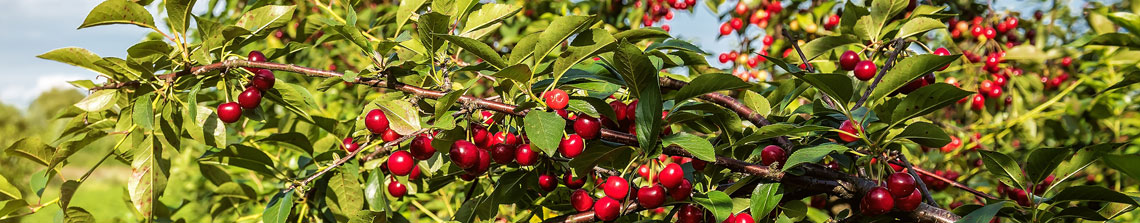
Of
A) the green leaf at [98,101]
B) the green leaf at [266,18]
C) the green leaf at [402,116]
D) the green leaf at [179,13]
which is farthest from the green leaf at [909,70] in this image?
the green leaf at [98,101]

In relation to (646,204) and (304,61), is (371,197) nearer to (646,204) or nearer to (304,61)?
(646,204)

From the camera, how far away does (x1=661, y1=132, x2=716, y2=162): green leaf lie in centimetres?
69

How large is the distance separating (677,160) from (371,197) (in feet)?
2.23

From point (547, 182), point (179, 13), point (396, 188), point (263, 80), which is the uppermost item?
point (179, 13)

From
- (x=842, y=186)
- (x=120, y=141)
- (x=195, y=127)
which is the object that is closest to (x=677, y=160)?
(x=842, y=186)

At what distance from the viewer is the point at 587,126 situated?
75 cm

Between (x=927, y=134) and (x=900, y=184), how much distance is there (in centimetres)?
7

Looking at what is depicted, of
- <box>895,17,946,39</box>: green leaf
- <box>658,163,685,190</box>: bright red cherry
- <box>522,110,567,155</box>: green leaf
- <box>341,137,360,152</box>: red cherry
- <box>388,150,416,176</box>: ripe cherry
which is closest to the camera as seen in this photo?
<box>522,110,567,155</box>: green leaf

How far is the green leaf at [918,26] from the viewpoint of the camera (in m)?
1.07

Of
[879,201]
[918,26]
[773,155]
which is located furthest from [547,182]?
[918,26]

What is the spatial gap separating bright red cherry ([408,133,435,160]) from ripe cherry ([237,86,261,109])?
0.31m

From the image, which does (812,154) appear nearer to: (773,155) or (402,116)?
(773,155)

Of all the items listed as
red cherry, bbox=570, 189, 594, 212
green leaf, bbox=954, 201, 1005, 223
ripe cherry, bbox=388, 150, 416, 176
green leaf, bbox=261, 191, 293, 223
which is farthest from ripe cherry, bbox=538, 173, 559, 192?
green leaf, bbox=954, 201, 1005, 223

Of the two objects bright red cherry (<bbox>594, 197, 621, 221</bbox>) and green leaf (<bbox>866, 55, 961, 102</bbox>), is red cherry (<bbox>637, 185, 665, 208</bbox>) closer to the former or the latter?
bright red cherry (<bbox>594, 197, 621, 221</bbox>)
